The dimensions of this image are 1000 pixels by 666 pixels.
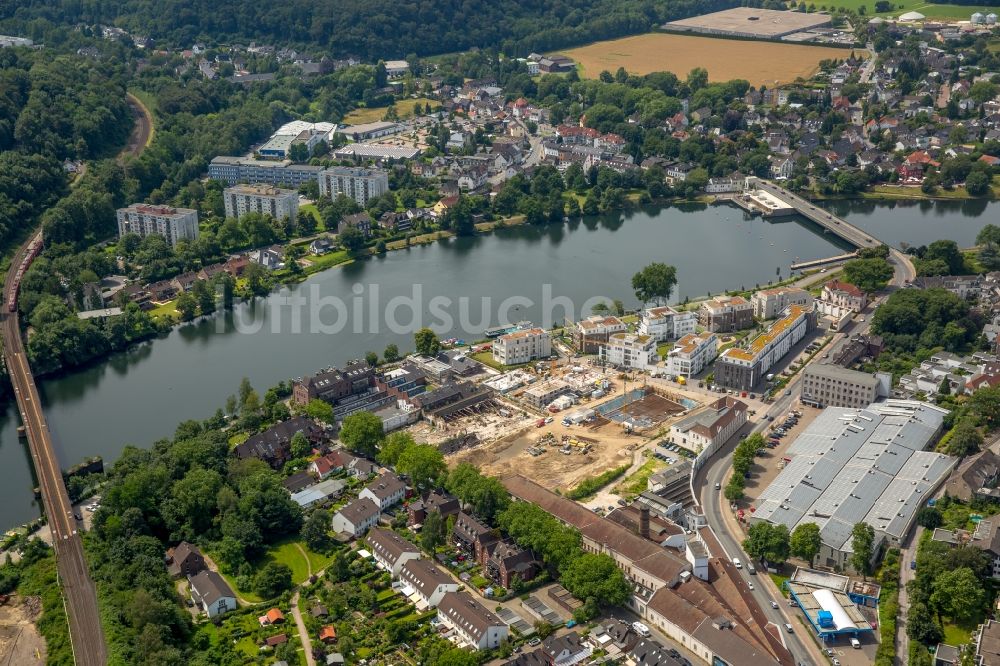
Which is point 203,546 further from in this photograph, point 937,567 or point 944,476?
point 944,476

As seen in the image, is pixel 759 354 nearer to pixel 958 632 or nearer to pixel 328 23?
pixel 958 632

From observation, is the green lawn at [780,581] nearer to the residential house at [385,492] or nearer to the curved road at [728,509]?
the curved road at [728,509]

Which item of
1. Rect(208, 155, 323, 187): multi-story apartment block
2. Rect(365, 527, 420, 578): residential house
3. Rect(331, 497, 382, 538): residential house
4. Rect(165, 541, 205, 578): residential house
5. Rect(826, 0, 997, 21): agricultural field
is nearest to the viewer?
Rect(365, 527, 420, 578): residential house

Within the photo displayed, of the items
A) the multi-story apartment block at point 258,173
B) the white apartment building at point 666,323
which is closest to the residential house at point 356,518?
the white apartment building at point 666,323

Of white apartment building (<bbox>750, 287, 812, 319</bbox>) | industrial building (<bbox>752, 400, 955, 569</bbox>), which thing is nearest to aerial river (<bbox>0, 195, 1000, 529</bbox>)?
white apartment building (<bbox>750, 287, 812, 319</bbox>)

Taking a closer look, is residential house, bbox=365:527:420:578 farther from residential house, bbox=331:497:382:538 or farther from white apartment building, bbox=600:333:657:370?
white apartment building, bbox=600:333:657:370

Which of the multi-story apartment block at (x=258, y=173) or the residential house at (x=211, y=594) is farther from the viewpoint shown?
the multi-story apartment block at (x=258, y=173)

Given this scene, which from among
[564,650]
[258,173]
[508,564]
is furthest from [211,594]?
[258,173]
